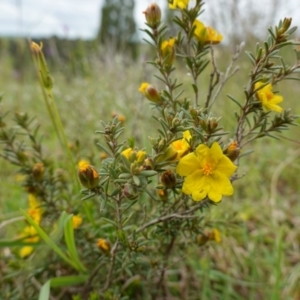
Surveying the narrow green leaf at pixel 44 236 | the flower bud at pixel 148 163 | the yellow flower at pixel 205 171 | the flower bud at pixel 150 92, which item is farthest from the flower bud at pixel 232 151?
the narrow green leaf at pixel 44 236

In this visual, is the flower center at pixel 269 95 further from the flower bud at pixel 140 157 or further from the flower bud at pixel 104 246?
the flower bud at pixel 104 246

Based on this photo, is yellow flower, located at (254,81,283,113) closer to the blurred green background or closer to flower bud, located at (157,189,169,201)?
the blurred green background

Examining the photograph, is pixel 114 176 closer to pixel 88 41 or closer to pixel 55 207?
pixel 55 207

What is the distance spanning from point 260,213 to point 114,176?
3.89ft

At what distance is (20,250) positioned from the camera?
1.06 metres

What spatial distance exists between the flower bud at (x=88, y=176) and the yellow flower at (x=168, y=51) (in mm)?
316

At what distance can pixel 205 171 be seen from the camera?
0.63m

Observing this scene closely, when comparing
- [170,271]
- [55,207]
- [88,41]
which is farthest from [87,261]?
[88,41]

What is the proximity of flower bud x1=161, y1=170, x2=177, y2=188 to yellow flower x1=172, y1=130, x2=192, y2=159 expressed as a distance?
31 millimetres

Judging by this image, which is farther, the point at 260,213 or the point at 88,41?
the point at 88,41

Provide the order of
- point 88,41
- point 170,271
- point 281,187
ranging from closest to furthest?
point 170,271, point 281,187, point 88,41

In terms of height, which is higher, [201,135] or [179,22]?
[179,22]

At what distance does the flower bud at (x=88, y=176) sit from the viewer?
62 cm

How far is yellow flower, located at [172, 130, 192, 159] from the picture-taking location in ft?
2.13
